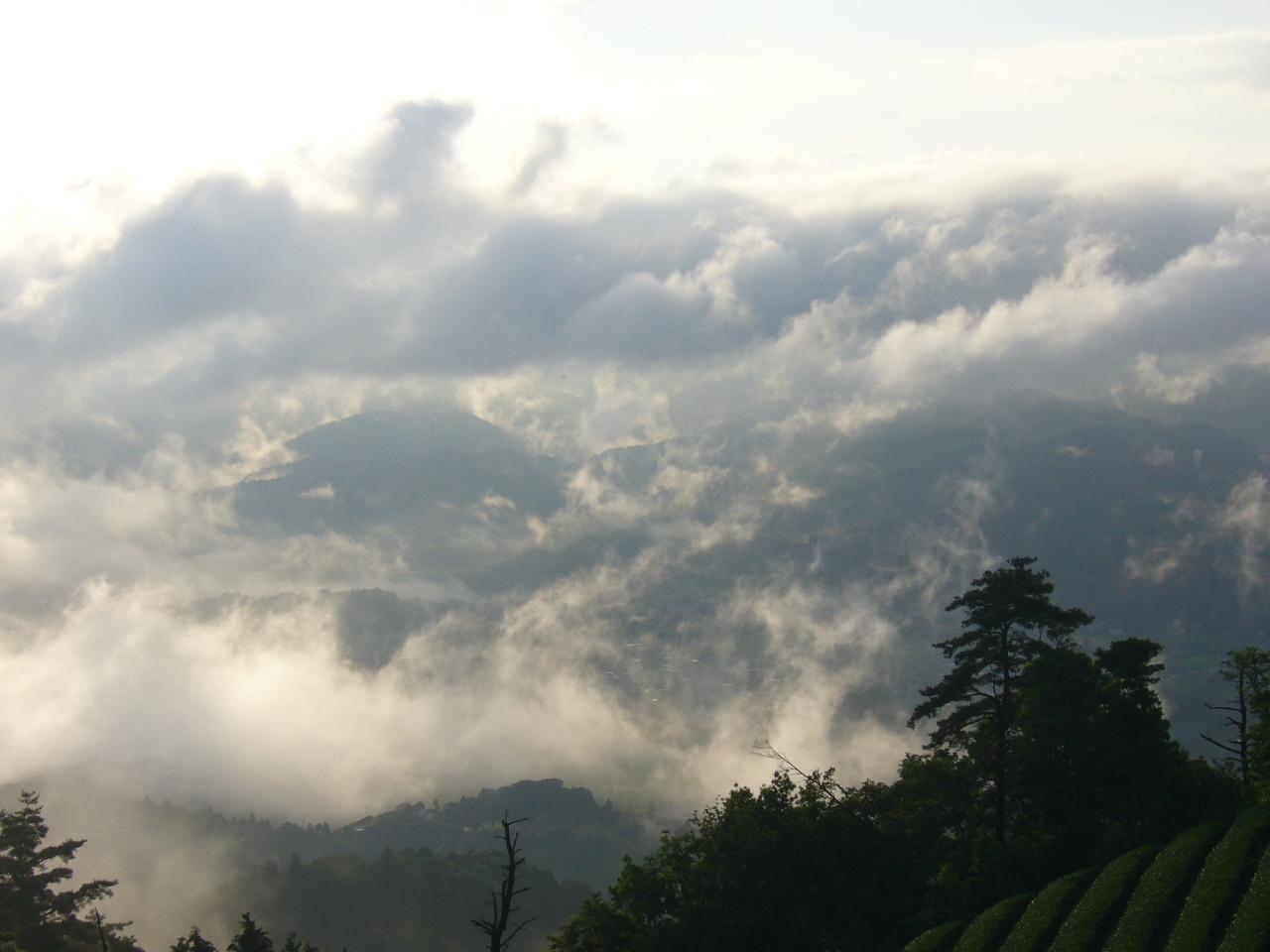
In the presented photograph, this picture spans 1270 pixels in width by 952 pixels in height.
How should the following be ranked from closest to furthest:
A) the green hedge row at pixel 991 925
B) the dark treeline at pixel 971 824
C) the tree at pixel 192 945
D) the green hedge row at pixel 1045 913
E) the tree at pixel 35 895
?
the green hedge row at pixel 1045 913, the green hedge row at pixel 991 925, the dark treeline at pixel 971 824, the tree at pixel 192 945, the tree at pixel 35 895

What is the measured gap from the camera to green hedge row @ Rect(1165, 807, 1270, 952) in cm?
5088

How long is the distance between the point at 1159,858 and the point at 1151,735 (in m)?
12.9

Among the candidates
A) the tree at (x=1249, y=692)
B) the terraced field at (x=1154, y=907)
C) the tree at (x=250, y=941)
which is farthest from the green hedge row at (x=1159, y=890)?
the tree at (x=250, y=941)

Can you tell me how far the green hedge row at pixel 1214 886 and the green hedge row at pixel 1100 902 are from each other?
3.46 metres

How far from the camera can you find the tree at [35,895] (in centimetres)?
9244

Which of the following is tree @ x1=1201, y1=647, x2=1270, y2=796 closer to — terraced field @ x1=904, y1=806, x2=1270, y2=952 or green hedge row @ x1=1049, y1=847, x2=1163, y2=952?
terraced field @ x1=904, y1=806, x2=1270, y2=952

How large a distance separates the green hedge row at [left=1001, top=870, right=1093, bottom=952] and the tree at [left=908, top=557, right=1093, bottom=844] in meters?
9.39

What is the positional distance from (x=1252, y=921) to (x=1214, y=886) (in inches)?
170

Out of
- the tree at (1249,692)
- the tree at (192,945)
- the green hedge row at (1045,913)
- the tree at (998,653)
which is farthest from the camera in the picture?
the tree at (1249,692)

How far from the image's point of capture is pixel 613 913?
6881 cm

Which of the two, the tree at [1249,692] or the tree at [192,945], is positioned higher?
the tree at [1249,692]

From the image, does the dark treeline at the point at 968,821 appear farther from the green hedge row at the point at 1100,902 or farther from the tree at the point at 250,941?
the green hedge row at the point at 1100,902

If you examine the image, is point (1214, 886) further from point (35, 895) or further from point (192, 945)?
point (35, 895)

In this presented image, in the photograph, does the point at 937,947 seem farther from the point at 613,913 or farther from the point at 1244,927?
the point at 613,913
